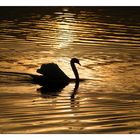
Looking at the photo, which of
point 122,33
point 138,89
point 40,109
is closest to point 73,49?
point 122,33

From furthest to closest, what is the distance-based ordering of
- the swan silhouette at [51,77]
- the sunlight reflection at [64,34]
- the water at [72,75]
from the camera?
the sunlight reflection at [64,34] → the swan silhouette at [51,77] → the water at [72,75]

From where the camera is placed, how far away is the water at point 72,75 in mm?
9781

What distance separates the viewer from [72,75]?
15.5 metres

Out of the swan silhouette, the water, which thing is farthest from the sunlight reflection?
the swan silhouette

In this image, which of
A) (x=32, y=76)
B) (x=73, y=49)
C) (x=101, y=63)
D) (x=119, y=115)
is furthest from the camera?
(x=73, y=49)

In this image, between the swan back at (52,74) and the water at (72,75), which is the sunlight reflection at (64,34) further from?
the swan back at (52,74)

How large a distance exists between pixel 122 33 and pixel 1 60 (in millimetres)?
7808

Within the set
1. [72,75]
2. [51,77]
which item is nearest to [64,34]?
[72,75]

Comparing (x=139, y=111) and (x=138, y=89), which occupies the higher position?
(x=138, y=89)

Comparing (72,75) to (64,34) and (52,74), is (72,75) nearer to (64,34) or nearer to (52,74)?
(52,74)

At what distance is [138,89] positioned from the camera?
13.1m

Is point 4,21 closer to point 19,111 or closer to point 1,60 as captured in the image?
point 1,60

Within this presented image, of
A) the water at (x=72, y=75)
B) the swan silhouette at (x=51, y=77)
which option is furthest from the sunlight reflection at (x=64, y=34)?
the swan silhouette at (x=51, y=77)

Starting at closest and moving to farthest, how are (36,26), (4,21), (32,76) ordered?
(32,76), (36,26), (4,21)
